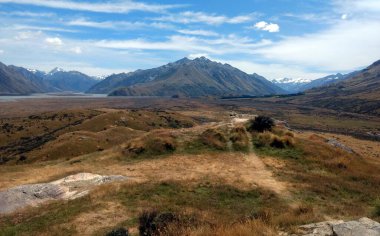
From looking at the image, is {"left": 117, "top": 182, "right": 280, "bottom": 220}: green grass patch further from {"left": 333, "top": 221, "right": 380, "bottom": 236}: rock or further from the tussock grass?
the tussock grass

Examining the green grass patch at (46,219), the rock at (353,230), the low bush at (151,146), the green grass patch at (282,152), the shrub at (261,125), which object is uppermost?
the shrub at (261,125)

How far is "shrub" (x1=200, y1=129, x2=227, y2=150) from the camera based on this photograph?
41.9 meters

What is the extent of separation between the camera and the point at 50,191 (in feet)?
94.9

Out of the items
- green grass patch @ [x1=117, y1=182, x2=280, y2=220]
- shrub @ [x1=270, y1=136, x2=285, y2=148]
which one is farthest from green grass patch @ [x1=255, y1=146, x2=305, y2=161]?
green grass patch @ [x1=117, y1=182, x2=280, y2=220]

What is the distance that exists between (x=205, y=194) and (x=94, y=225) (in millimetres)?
8979

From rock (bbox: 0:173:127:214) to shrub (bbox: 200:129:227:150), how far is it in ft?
42.2

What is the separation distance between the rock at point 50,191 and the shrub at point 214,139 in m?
12.9

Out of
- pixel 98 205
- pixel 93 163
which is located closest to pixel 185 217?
pixel 98 205

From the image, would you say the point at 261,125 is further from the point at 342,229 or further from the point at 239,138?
the point at 342,229

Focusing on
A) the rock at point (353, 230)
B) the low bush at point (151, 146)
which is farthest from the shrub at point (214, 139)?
the rock at point (353, 230)

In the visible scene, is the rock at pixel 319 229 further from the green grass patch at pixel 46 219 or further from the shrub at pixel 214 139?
the shrub at pixel 214 139

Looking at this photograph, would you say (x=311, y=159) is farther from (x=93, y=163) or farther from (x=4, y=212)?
(x=4, y=212)

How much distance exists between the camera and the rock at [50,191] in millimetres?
26453

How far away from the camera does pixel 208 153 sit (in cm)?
3997
